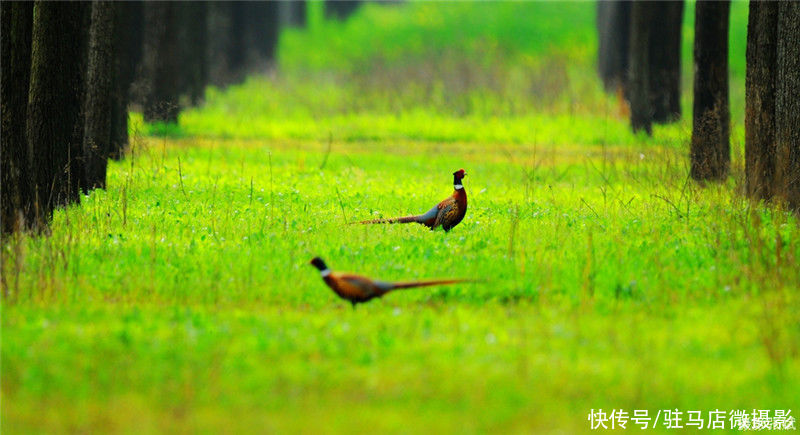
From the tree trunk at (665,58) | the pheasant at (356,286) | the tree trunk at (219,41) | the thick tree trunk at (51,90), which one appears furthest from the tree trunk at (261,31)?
the pheasant at (356,286)

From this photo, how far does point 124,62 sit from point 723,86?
11293mm

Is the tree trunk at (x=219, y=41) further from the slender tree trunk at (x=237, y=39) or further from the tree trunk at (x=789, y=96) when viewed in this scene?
the tree trunk at (x=789, y=96)

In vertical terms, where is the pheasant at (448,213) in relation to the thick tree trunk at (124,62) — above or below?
below

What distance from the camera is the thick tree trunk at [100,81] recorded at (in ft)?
53.3

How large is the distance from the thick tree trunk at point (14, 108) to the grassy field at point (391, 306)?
515mm

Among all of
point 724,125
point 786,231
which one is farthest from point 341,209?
point 724,125

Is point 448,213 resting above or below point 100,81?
below

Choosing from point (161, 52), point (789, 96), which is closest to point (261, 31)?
point (161, 52)

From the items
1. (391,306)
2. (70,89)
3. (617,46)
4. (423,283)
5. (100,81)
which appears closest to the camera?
(423,283)

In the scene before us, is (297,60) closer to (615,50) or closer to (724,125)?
(615,50)

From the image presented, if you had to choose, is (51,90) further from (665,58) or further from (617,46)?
(617,46)

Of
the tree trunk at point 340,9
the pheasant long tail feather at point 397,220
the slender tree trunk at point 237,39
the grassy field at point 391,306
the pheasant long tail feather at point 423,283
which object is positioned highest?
the tree trunk at point 340,9

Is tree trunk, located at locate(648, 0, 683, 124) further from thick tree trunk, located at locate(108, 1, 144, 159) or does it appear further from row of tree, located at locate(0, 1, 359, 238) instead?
thick tree trunk, located at locate(108, 1, 144, 159)

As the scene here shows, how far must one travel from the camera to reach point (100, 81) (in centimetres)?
1656
